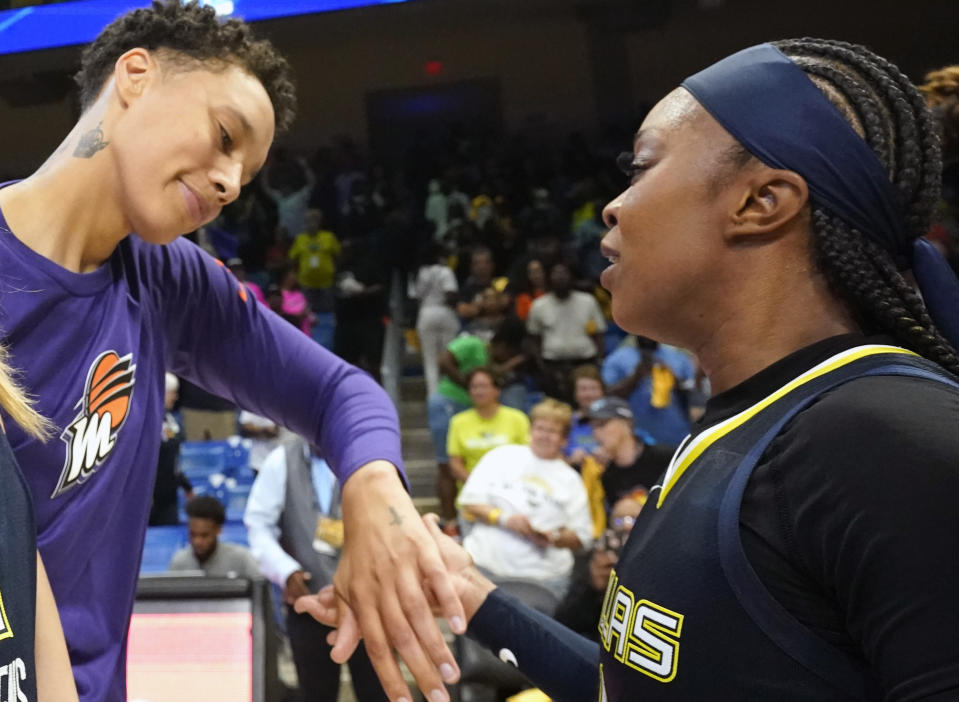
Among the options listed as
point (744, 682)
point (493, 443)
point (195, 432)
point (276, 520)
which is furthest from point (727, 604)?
point (195, 432)

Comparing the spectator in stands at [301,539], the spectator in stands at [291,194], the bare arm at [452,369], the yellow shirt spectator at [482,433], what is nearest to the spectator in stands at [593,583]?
the spectator in stands at [301,539]

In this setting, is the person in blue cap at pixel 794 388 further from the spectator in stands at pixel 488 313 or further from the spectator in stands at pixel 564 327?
the spectator in stands at pixel 488 313

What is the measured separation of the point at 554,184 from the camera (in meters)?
9.94

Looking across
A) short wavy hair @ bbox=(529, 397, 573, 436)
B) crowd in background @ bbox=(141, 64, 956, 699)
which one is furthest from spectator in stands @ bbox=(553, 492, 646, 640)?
short wavy hair @ bbox=(529, 397, 573, 436)

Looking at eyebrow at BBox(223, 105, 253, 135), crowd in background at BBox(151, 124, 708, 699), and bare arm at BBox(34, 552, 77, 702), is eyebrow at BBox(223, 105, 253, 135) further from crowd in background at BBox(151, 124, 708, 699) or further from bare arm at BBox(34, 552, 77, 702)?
bare arm at BBox(34, 552, 77, 702)

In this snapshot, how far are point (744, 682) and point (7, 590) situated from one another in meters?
0.74

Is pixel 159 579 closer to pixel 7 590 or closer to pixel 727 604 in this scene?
pixel 7 590

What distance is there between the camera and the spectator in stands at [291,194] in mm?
10016

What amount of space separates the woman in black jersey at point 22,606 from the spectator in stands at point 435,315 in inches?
261

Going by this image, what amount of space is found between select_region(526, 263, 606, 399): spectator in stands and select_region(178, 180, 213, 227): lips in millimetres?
5601

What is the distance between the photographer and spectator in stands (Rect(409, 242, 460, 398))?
7.98 m

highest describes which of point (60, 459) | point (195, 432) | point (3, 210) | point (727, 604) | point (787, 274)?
point (3, 210)

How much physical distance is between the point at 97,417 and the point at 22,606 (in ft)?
1.55

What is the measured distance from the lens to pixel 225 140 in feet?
5.26
